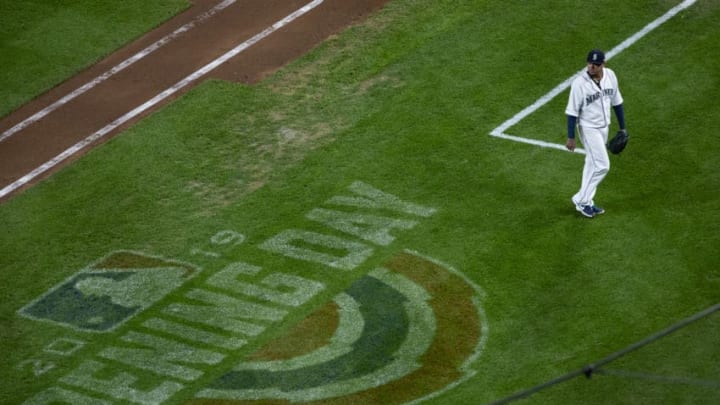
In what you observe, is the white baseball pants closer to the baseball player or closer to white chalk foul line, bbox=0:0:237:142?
the baseball player

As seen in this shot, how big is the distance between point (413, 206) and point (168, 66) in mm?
5543

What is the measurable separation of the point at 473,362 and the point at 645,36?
7900mm

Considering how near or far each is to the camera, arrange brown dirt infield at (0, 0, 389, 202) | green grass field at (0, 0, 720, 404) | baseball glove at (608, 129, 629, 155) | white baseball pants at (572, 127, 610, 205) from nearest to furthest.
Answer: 1. green grass field at (0, 0, 720, 404)
2. white baseball pants at (572, 127, 610, 205)
3. baseball glove at (608, 129, 629, 155)
4. brown dirt infield at (0, 0, 389, 202)

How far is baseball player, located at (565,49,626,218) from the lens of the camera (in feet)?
55.7

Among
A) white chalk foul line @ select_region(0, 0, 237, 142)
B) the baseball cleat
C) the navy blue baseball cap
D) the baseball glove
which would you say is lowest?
the baseball cleat

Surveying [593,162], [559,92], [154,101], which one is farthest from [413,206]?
[154,101]

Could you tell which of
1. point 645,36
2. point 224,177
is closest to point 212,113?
point 224,177

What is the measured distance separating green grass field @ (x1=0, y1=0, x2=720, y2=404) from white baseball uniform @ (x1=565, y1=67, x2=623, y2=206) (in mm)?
544

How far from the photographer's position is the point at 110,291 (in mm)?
16812

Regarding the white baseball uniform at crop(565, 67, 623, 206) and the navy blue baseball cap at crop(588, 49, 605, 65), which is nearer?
the navy blue baseball cap at crop(588, 49, 605, 65)

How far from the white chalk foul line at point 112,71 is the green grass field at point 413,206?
0.53 metres

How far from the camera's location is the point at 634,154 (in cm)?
1855

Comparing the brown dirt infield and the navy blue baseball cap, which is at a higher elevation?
the brown dirt infield

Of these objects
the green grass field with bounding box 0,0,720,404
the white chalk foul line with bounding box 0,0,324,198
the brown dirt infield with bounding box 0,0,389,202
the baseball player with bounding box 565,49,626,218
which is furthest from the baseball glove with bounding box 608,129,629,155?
the white chalk foul line with bounding box 0,0,324,198
